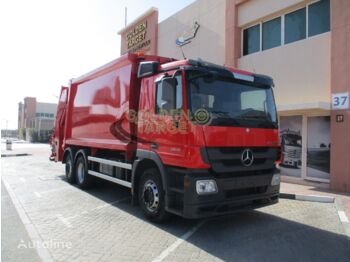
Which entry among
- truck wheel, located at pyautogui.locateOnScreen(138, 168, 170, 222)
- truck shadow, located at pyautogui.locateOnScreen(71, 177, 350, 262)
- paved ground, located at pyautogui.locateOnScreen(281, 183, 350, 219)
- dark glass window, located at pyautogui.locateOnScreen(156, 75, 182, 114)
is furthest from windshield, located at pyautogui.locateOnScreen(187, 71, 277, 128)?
paved ground, located at pyautogui.locateOnScreen(281, 183, 350, 219)

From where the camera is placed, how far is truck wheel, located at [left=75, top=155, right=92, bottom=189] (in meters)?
9.73

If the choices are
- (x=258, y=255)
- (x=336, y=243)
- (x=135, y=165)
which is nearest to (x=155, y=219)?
(x=135, y=165)

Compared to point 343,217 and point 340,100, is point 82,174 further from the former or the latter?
point 340,100

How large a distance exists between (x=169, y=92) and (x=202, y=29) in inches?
423

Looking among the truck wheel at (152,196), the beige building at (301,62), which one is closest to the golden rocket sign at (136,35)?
the beige building at (301,62)

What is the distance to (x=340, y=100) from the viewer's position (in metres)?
9.62

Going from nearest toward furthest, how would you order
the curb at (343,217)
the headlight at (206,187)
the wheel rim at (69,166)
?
the headlight at (206,187), the curb at (343,217), the wheel rim at (69,166)

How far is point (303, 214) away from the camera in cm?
715

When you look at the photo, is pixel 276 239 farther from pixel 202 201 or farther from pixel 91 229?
pixel 91 229

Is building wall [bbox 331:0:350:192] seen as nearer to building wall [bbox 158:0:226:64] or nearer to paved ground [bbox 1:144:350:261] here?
paved ground [bbox 1:144:350:261]

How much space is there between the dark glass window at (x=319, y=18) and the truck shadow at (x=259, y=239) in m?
6.76

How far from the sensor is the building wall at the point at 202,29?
14.5m

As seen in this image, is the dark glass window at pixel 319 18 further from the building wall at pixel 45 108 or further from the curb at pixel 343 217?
the building wall at pixel 45 108

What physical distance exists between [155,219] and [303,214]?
3332 millimetres
